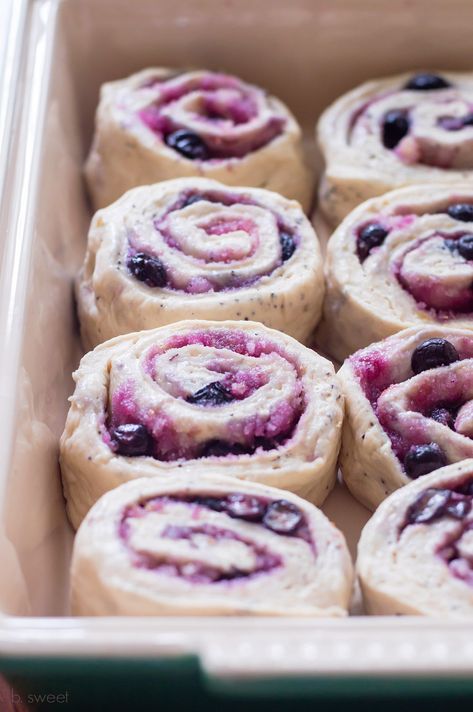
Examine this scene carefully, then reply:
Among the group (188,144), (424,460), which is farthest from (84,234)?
(424,460)

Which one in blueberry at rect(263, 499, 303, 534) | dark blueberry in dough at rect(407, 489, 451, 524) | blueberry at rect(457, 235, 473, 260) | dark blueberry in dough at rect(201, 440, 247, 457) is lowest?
dark blueberry in dough at rect(407, 489, 451, 524)

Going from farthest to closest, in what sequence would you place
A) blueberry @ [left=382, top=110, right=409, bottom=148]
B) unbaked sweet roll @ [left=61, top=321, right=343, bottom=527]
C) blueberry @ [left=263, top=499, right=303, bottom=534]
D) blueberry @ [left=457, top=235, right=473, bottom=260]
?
blueberry @ [left=382, top=110, right=409, bottom=148]
blueberry @ [left=457, top=235, right=473, bottom=260]
unbaked sweet roll @ [left=61, top=321, right=343, bottom=527]
blueberry @ [left=263, top=499, right=303, bottom=534]

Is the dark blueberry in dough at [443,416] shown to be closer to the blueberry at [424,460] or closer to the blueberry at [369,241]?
the blueberry at [424,460]

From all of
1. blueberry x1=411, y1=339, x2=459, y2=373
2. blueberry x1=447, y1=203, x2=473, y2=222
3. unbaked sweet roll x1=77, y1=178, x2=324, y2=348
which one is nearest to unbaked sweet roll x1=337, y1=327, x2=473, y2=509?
blueberry x1=411, y1=339, x2=459, y2=373

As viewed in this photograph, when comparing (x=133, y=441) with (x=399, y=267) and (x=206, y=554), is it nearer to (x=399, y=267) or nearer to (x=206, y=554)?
(x=206, y=554)

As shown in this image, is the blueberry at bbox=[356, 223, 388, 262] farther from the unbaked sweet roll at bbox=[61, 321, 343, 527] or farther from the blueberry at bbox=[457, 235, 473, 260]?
the unbaked sweet roll at bbox=[61, 321, 343, 527]

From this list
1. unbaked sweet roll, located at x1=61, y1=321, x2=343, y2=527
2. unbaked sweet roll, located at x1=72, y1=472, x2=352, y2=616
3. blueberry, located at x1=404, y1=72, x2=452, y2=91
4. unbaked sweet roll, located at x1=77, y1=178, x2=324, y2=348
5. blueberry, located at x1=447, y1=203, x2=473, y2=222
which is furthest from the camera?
blueberry, located at x1=404, y1=72, x2=452, y2=91

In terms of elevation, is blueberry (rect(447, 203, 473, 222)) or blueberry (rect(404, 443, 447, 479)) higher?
blueberry (rect(447, 203, 473, 222))
